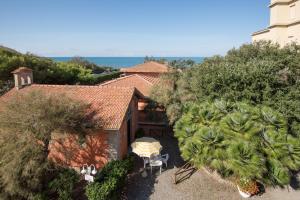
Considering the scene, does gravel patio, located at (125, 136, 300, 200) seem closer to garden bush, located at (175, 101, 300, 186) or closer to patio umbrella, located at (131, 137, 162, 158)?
patio umbrella, located at (131, 137, 162, 158)

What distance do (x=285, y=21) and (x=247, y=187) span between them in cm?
2049

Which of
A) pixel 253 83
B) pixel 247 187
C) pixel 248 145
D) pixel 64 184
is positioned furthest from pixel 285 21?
pixel 64 184

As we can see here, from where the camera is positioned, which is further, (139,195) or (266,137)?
(139,195)

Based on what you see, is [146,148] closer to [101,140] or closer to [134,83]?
[101,140]

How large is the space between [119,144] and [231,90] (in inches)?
392

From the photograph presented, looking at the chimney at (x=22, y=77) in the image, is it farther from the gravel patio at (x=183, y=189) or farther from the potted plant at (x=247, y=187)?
the potted plant at (x=247, y=187)

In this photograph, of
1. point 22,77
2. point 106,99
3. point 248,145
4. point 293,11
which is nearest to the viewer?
point 248,145

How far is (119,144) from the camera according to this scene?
18422 mm

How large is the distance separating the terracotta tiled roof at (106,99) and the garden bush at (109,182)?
2.69 meters

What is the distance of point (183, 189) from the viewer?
17.0m

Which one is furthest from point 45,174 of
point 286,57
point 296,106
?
point 286,57

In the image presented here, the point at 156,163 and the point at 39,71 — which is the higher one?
the point at 39,71

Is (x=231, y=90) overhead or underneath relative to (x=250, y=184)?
overhead

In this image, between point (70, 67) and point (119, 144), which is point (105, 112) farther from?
point (70, 67)
